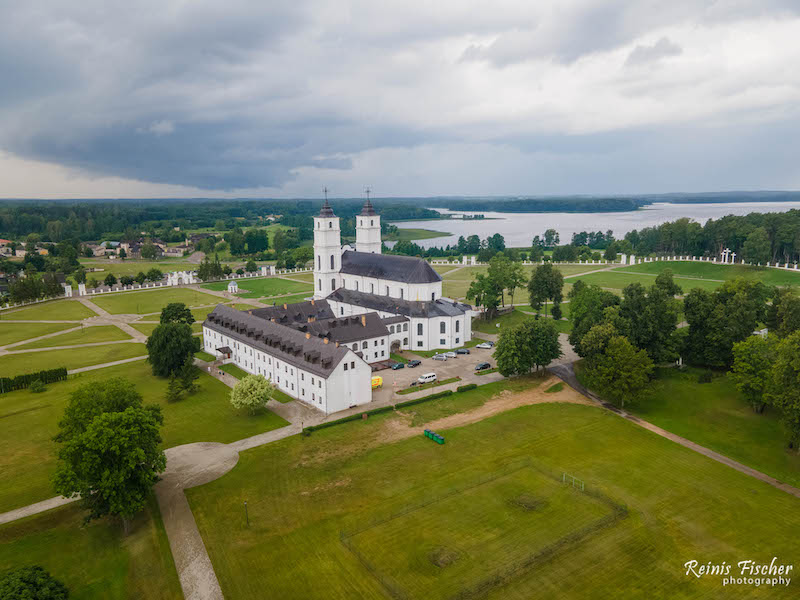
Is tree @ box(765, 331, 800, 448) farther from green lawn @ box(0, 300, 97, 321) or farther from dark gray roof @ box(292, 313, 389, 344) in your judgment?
green lawn @ box(0, 300, 97, 321)

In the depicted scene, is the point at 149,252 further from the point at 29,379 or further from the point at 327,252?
the point at 29,379

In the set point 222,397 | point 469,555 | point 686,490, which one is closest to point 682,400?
point 686,490

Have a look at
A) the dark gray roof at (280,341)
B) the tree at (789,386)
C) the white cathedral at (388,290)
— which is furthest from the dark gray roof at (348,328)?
the tree at (789,386)

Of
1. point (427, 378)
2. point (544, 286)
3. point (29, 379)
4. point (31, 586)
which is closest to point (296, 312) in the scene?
point (427, 378)

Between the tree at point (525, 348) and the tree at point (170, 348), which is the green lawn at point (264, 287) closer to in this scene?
the tree at point (170, 348)

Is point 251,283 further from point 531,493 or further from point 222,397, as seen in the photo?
point 531,493

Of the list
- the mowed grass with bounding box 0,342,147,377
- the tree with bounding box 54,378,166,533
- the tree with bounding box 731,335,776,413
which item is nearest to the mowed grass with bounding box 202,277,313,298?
the mowed grass with bounding box 0,342,147,377
